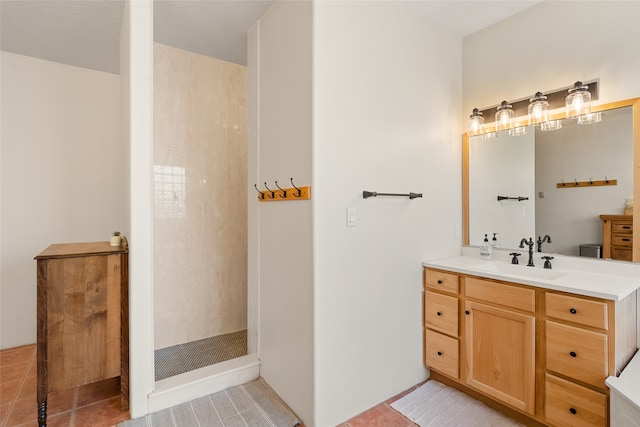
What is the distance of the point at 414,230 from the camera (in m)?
2.28

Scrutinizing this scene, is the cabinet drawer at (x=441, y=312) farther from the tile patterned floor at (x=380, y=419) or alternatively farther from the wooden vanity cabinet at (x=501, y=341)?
the tile patterned floor at (x=380, y=419)

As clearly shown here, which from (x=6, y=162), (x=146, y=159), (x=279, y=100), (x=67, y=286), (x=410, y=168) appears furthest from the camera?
(x=6, y=162)

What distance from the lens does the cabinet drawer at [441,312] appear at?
2.13m

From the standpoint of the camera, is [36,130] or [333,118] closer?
[333,118]

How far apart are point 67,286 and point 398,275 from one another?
6.63ft

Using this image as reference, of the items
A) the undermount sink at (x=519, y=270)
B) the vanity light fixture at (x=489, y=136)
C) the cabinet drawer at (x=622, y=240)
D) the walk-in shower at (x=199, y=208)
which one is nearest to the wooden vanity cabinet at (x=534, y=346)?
the undermount sink at (x=519, y=270)

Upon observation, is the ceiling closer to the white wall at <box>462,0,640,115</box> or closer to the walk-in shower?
the white wall at <box>462,0,640,115</box>

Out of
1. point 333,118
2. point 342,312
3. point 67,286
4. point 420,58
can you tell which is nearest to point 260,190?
point 333,118

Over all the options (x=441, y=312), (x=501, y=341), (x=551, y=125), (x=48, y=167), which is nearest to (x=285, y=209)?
(x=441, y=312)

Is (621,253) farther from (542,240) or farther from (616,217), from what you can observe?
(542,240)

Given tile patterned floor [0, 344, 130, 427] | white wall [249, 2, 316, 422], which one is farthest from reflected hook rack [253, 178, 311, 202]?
tile patterned floor [0, 344, 130, 427]

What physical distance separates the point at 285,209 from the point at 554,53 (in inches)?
83.9

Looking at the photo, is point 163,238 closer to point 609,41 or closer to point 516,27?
point 516,27

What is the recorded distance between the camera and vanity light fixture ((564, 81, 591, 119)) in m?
1.96
